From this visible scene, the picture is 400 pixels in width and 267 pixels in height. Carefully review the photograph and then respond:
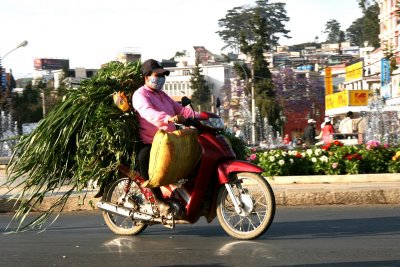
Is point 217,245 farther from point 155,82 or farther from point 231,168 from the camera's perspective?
point 155,82

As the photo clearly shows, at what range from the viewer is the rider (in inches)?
314

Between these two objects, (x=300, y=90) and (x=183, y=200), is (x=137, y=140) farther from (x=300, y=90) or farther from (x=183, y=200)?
(x=300, y=90)

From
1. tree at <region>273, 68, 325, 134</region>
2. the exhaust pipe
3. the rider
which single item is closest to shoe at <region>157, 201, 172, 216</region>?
the rider

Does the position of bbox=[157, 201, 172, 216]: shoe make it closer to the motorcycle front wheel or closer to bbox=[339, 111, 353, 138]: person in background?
the motorcycle front wheel

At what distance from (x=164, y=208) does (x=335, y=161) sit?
7059mm

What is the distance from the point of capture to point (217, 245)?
7.60 metres

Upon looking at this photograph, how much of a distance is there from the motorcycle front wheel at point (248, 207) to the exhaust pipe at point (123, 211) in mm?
749

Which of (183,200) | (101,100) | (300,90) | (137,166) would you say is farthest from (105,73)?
(300,90)

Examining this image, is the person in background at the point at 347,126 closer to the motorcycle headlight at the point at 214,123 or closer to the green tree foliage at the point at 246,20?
Result: the motorcycle headlight at the point at 214,123

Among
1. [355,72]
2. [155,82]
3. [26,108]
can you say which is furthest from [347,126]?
[355,72]

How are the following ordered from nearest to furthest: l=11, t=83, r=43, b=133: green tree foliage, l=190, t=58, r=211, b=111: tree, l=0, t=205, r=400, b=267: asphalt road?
l=0, t=205, r=400, b=267: asphalt road
l=11, t=83, r=43, b=133: green tree foliage
l=190, t=58, r=211, b=111: tree

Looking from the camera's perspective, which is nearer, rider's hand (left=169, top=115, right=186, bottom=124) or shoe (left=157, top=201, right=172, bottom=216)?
rider's hand (left=169, top=115, right=186, bottom=124)

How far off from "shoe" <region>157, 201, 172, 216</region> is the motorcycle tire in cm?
42

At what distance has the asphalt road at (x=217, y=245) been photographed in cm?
673
